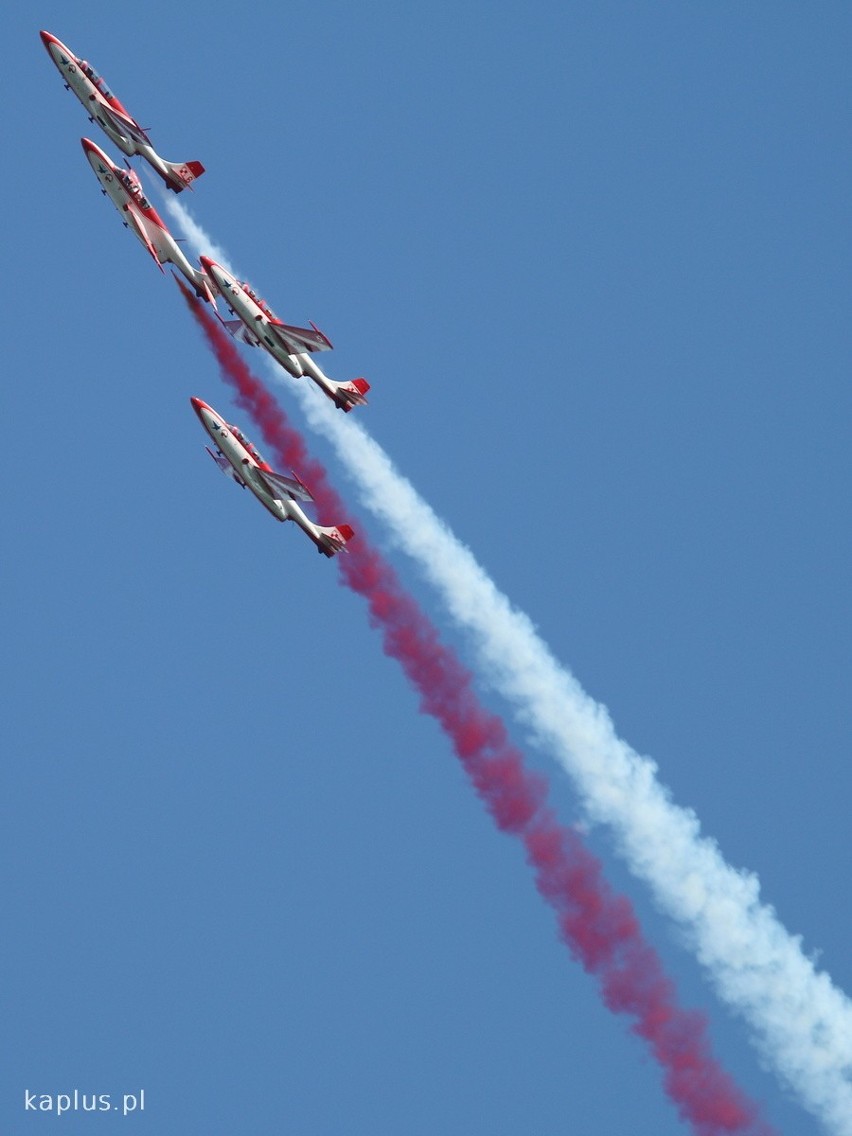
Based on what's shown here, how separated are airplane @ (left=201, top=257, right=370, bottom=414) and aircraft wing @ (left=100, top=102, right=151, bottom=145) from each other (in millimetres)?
4803

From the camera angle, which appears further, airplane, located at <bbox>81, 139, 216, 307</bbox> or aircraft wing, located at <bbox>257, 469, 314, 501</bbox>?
airplane, located at <bbox>81, 139, 216, 307</bbox>

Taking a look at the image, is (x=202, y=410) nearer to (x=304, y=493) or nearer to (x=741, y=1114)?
(x=304, y=493)

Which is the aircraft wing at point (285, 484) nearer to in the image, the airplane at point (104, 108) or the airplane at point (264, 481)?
the airplane at point (264, 481)

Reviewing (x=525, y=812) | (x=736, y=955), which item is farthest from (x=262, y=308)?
(x=736, y=955)

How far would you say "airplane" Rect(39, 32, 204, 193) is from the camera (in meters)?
87.6

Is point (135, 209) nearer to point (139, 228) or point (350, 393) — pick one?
point (139, 228)

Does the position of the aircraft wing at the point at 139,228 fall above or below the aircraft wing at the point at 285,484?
above

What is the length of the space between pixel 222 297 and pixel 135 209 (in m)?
4.48

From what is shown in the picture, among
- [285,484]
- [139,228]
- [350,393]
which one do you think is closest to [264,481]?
[285,484]

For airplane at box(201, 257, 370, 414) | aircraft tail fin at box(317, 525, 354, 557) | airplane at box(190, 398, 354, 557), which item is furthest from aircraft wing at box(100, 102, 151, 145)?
aircraft tail fin at box(317, 525, 354, 557)

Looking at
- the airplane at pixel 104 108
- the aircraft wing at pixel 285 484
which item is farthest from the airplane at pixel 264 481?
the airplane at pixel 104 108

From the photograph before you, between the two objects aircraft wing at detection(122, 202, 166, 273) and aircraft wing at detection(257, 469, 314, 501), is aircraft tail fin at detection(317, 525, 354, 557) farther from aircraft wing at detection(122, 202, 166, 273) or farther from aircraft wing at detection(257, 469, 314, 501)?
aircraft wing at detection(122, 202, 166, 273)

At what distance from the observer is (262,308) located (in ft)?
283

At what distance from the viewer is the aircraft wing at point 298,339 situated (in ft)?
281
